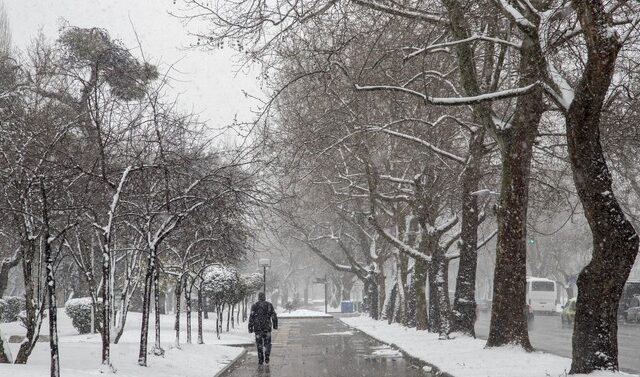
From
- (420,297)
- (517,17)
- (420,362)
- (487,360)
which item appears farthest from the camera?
(420,297)

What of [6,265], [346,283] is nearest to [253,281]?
[6,265]

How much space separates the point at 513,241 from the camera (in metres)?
15.6

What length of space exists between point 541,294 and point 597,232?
51036 mm

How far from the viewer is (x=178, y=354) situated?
682 inches

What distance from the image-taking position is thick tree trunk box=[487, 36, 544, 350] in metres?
15.2

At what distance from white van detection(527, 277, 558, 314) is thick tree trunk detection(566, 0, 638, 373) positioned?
49.4 m

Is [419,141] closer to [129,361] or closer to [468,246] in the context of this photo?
[468,246]

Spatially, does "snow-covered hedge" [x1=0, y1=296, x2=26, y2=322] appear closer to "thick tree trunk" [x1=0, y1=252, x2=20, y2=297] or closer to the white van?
"thick tree trunk" [x1=0, y1=252, x2=20, y2=297]

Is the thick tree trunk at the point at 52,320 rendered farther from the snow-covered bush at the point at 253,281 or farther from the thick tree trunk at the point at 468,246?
the snow-covered bush at the point at 253,281

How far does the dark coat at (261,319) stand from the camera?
1798 centimetres

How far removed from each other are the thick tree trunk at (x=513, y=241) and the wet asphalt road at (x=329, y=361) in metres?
2.18

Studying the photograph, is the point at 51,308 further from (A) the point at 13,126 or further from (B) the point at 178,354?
(B) the point at 178,354

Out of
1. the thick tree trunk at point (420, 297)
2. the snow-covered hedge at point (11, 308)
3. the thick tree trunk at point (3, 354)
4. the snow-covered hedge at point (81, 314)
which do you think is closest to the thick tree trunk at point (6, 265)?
the snow-covered hedge at point (81, 314)

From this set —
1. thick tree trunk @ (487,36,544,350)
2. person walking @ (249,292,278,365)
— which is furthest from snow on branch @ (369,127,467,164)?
person walking @ (249,292,278,365)
